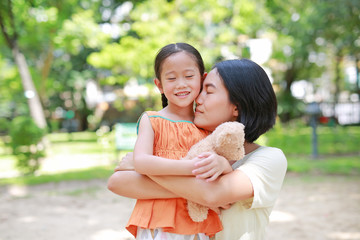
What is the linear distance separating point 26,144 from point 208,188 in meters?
9.33

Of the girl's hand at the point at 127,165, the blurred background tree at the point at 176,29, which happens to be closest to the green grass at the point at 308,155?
the blurred background tree at the point at 176,29

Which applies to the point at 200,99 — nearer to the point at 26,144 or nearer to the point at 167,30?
the point at 26,144

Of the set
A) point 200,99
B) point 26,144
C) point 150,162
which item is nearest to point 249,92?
point 200,99

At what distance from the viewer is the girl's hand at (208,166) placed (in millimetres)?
1514

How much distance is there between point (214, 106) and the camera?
1.78 metres

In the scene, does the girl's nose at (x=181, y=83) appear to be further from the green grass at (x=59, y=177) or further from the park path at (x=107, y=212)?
the green grass at (x=59, y=177)

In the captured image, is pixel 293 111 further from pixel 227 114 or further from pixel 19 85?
pixel 227 114

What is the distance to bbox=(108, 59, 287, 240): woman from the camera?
67.7 inches

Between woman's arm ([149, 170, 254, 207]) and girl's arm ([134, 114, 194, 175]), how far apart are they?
4 centimetres

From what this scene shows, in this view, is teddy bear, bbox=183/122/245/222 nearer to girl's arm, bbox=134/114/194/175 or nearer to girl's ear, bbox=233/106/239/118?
girl's arm, bbox=134/114/194/175

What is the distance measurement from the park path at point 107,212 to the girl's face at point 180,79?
3806 mm

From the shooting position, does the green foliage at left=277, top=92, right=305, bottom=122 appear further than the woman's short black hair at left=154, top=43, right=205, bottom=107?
Yes

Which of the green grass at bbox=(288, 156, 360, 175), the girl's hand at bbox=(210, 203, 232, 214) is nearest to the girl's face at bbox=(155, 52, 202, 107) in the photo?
the girl's hand at bbox=(210, 203, 232, 214)

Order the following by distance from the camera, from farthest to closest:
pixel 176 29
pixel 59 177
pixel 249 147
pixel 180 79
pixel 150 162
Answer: pixel 176 29
pixel 59 177
pixel 249 147
pixel 180 79
pixel 150 162
